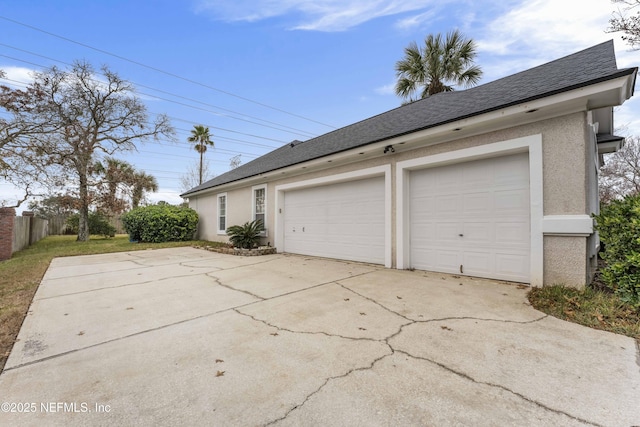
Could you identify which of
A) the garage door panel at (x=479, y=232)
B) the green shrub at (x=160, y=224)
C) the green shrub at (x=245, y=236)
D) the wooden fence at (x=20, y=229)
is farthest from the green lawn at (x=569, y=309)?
the green shrub at (x=160, y=224)

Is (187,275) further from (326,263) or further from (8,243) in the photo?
(8,243)

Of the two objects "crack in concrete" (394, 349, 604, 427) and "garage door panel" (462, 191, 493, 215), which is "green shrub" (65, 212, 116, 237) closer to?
"garage door panel" (462, 191, 493, 215)

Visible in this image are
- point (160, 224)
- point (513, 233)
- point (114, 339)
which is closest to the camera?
point (114, 339)

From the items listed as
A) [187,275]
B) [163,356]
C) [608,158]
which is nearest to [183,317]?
[163,356]

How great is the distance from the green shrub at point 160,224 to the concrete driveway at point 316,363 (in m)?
9.67

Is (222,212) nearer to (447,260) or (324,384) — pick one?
(447,260)

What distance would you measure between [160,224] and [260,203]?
6185 mm

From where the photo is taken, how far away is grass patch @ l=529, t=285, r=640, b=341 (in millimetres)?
2839

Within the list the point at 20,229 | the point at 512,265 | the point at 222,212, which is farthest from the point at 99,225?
the point at 512,265

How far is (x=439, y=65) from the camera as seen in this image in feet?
42.6

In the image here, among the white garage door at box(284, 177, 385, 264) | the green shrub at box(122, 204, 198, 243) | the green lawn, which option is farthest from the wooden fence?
the white garage door at box(284, 177, 385, 264)

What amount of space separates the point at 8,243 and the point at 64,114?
8.91 metres

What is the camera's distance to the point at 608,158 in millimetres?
14414

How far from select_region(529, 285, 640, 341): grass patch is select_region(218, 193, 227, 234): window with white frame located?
38.6 ft
